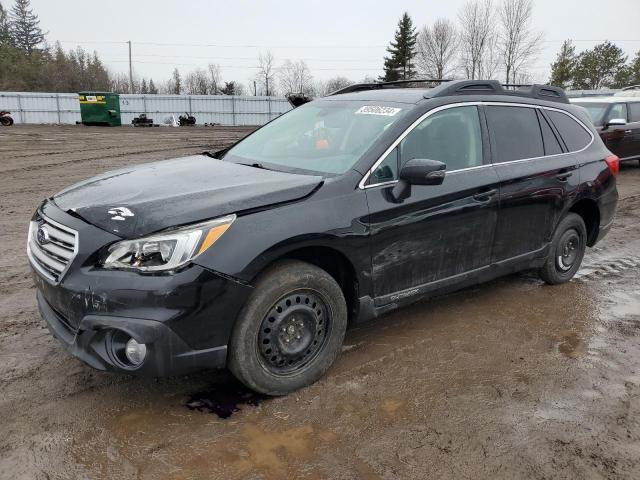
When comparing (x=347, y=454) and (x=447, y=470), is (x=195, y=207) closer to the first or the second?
(x=347, y=454)

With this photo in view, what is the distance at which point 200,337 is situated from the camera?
278 centimetres

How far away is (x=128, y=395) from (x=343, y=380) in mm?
1292

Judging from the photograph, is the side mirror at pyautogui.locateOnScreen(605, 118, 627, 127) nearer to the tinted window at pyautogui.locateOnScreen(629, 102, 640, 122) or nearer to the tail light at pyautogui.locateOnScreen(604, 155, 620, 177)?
the tinted window at pyautogui.locateOnScreen(629, 102, 640, 122)

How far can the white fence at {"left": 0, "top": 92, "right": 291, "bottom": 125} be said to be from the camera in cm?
3975

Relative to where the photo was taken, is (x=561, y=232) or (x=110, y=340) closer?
(x=110, y=340)

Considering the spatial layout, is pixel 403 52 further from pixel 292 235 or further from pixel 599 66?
pixel 292 235

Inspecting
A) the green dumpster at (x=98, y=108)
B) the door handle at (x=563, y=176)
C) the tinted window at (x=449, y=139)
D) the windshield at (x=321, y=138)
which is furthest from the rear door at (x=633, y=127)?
the green dumpster at (x=98, y=108)

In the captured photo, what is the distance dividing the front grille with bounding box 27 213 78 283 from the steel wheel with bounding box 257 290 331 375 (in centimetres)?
109

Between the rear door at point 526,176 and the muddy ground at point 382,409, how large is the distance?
0.66 metres

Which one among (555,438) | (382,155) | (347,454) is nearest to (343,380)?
(347,454)

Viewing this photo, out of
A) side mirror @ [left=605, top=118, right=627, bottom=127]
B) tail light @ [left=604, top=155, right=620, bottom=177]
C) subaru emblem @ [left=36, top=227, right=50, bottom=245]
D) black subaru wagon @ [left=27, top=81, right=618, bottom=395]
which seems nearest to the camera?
black subaru wagon @ [left=27, top=81, right=618, bottom=395]

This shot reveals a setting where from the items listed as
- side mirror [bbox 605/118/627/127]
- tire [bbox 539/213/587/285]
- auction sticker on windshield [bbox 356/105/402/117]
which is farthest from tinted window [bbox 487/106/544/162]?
side mirror [bbox 605/118/627/127]

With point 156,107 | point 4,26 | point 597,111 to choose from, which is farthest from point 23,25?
point 597,111

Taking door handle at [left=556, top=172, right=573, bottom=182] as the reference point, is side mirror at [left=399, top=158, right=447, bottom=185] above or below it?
above
